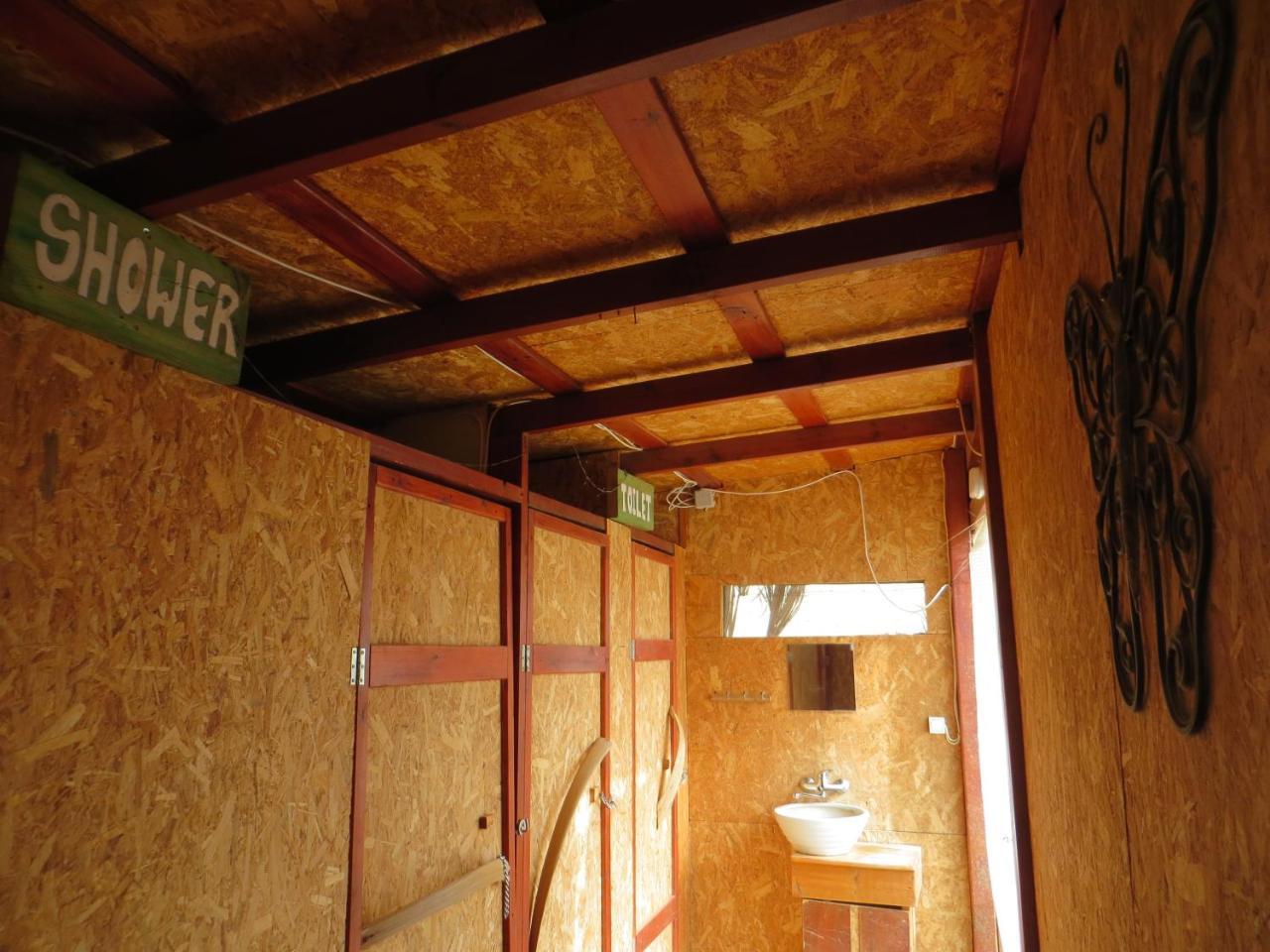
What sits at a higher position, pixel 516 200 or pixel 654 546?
pixel 516 200

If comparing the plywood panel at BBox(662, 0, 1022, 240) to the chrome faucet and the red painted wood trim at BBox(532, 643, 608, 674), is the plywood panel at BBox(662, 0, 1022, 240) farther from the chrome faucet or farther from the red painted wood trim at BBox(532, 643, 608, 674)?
the chrome faucet

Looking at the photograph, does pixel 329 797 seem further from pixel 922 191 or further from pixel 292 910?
pixel 922 191

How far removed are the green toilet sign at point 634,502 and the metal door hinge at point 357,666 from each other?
196cm

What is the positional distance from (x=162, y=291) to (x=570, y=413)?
1897mm

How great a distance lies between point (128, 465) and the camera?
159 centimetres

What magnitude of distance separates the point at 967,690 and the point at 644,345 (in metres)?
2.69

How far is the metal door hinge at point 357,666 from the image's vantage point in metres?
2.18

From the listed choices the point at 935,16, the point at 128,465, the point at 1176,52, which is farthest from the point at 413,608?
the point at 1176,52

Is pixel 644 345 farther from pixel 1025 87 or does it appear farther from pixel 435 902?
pixel 435 902

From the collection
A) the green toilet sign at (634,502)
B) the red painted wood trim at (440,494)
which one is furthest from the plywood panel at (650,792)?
the red painted wood trim at (440,494)

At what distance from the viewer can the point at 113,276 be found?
1588 mm

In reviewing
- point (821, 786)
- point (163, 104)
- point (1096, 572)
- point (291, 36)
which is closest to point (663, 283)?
point (291, 36)

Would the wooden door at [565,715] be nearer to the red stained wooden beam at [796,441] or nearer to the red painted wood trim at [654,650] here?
the red painted wood trim at [654,650]

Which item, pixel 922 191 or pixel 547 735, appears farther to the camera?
pixel 547 735
